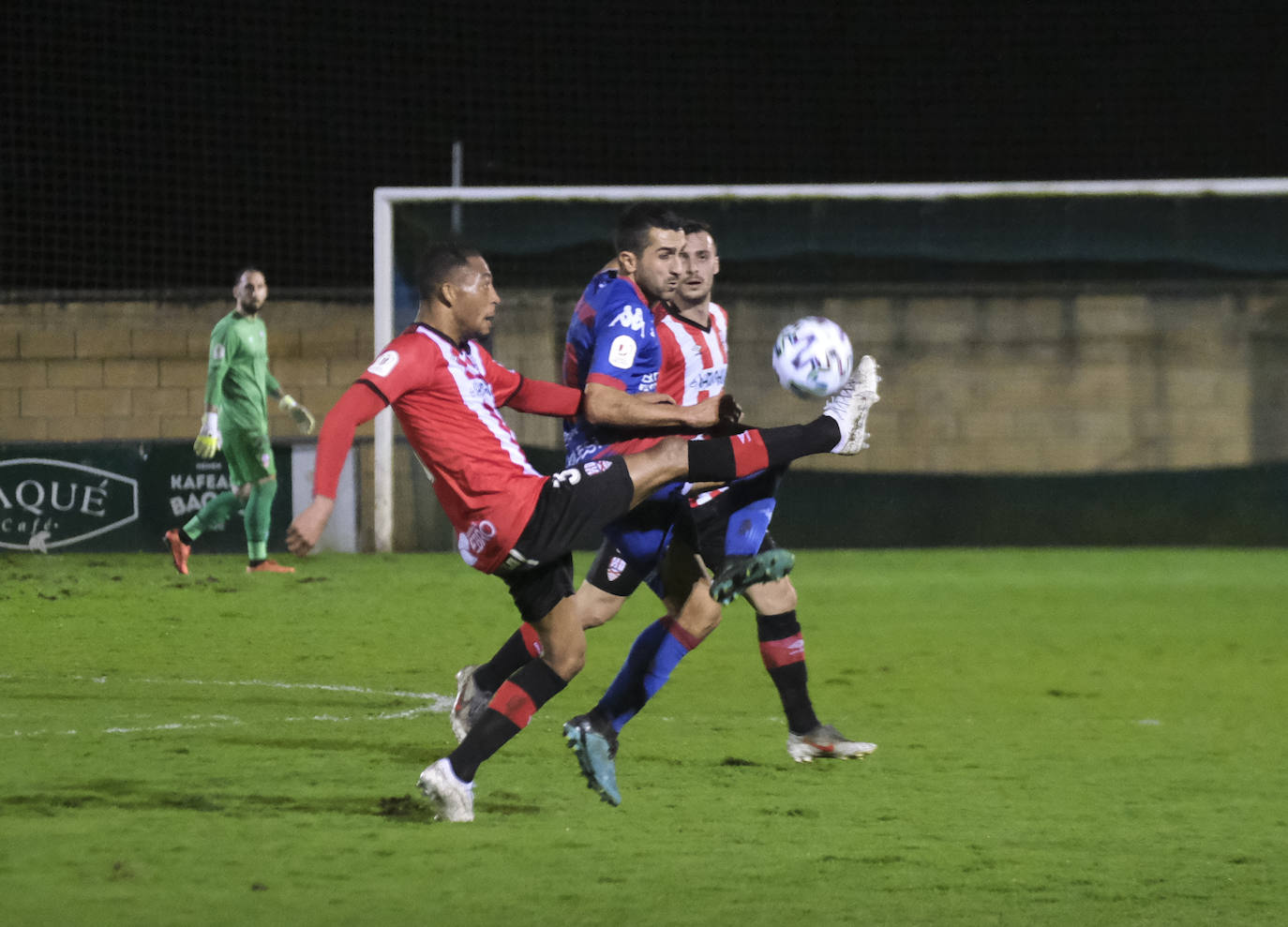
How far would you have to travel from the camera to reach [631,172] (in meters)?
23.9

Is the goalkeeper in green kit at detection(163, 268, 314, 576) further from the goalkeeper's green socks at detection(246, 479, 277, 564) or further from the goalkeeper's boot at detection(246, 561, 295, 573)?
the goalkeeper's boot at detection(246, 561, 295, 573)

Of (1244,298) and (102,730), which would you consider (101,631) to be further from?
(1244,298)

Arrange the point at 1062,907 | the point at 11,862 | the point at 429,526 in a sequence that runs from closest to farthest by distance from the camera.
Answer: the point at 1062,907 < the point at 11,862 < the point at 429,526

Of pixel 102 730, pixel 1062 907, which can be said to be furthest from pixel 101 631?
pixel 1062 907

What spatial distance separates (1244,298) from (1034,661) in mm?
8180

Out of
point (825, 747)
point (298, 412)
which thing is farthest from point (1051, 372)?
point (825, 747)

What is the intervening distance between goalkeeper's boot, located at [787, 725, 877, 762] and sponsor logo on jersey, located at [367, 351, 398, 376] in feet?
6.55

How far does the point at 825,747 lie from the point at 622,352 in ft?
4.88

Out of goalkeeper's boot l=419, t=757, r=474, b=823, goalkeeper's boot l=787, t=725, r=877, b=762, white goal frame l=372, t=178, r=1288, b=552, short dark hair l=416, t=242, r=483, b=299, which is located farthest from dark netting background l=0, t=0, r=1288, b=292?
goalkeeper's boot l=419, t=757, r=474, b=823

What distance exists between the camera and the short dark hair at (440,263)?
456 cm

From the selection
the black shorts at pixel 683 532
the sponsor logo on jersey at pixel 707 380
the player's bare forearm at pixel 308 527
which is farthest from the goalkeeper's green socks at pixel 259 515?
the player's bare forearm at pixel 308 527

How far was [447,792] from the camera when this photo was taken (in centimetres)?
429

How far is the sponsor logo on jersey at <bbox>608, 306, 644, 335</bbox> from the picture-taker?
16.7ft

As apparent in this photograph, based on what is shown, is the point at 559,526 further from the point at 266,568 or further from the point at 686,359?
the point at 266,568
